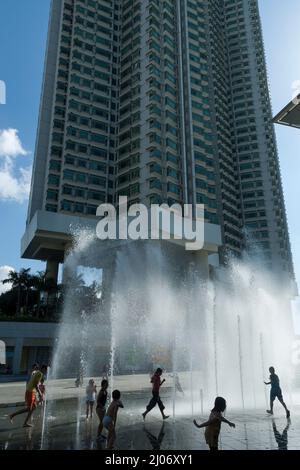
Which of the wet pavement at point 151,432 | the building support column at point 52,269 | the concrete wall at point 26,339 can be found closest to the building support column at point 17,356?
the concrete wall at point 26,339

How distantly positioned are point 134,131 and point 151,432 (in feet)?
208

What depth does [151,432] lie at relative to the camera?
9.10m

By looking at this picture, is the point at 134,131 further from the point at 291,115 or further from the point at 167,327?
the point at 291,115

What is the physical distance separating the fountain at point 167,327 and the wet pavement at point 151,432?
5.35m

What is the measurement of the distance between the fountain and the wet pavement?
17.6ft

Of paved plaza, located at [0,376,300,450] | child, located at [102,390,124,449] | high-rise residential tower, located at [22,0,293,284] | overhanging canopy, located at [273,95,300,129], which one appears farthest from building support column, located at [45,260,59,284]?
child, located at [102,390,124,449]

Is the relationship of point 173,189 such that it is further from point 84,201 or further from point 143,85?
point 143,85

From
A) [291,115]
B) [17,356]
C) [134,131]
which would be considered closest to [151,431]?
[291,115]

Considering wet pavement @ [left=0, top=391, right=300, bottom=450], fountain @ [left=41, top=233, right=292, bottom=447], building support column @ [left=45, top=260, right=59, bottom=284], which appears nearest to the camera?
wet pavement @ [left=0, top=391, right=300, bottom=450]

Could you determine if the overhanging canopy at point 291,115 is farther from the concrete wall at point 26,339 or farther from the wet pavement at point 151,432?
the concrete wall at point 26,339

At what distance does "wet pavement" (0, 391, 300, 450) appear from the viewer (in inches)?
304

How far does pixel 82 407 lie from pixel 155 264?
37089 millimetres

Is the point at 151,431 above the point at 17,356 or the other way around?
the other way around

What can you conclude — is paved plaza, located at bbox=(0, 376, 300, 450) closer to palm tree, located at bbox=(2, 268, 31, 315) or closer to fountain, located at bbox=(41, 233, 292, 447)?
fountain, located at bbox=(41, 233, 292, 447)
